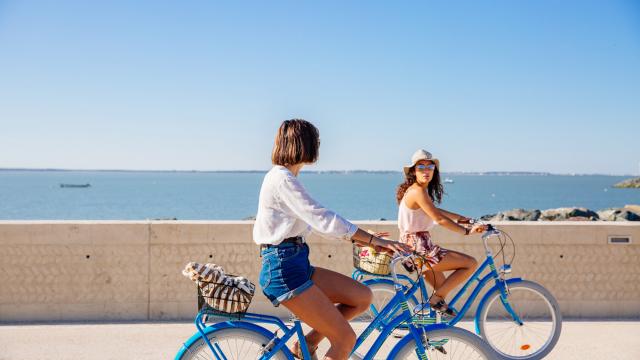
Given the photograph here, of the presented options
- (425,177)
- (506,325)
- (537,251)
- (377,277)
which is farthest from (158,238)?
(537,251)

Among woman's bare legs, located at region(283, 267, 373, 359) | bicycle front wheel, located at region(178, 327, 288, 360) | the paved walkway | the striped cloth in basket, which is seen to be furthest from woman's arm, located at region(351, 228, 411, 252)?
the paved walkway

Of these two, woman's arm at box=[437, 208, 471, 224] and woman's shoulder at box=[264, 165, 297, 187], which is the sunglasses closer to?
woman's arm at box=[437, 208, 471, 224]

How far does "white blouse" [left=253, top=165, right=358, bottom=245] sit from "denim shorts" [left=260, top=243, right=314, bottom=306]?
0.06 metres

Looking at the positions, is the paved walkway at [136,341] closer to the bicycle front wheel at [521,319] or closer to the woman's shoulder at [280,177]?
the bicycle front wheel at [521,319]

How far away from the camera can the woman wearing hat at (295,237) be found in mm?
3324

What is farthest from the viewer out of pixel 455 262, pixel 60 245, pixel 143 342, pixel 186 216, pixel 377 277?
pixel 186 216

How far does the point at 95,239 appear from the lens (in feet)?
22.9

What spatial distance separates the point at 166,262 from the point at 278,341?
383 cm

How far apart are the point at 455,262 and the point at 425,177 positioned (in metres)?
0.70

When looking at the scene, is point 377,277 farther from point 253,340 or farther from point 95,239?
point 95,239

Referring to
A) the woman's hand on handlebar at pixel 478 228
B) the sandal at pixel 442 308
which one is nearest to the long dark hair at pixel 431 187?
the woman's hand on handlebar at pixel 478 228

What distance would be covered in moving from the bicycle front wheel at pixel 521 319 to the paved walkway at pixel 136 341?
0.80ft

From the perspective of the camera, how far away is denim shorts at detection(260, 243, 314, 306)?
3365mm

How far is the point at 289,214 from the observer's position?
3381 millimetres
